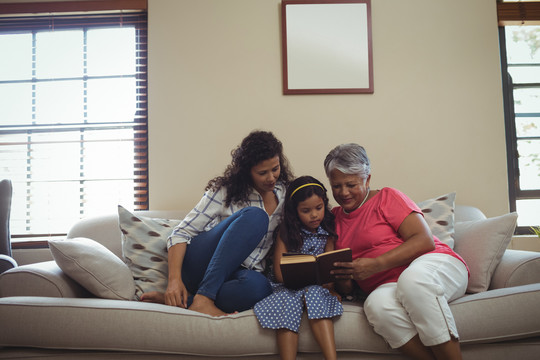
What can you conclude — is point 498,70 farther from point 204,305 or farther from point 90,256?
point 90,256

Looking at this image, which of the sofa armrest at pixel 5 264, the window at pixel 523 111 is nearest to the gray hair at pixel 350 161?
the window at pixel 523 111

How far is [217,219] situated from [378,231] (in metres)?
0.78

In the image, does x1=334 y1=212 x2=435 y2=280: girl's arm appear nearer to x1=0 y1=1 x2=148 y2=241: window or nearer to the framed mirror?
the framed mirror

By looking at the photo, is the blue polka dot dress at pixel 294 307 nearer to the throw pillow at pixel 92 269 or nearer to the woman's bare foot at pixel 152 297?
the woman's bare foot at pixel 152 297

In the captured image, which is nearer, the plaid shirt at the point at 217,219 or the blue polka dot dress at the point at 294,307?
the blue polka dot dress at the point at 294,307

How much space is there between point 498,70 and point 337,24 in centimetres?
112

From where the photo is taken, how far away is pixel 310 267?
5.47ft

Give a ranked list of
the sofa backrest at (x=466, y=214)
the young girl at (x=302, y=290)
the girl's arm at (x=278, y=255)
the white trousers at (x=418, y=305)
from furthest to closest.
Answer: the sofa backrest at (x=466, y=214) → the girl's arm at (x=278, y=255) → the young girl at (x=302, y=290) → the white trousers at (x=418, y=305)

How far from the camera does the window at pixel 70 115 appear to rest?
2967mm

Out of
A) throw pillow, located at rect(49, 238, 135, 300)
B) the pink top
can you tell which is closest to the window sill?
the pink top

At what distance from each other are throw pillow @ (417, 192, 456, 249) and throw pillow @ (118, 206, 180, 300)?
4.27 ft

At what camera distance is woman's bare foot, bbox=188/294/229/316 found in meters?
1.70

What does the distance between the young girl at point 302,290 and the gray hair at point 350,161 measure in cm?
14

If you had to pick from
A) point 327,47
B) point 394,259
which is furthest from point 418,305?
point 327,47
